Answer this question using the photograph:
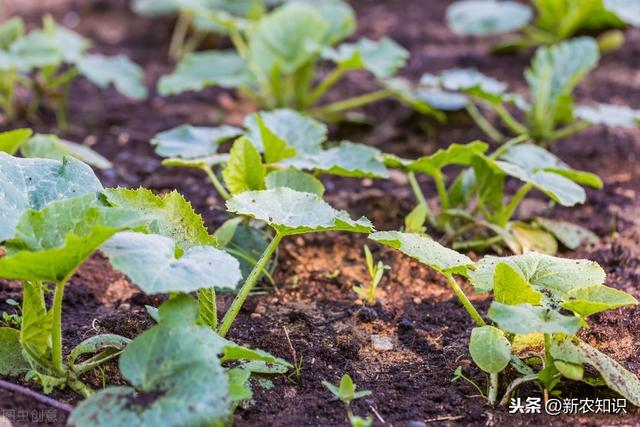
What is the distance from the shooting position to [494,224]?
2361 mm

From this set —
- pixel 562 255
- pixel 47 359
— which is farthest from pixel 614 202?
pixel 47 359

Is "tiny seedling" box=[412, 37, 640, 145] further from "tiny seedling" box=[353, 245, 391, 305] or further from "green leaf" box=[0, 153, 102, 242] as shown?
"green leaf" box=[0, 153, 102, 242]

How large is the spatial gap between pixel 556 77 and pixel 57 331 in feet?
7.00

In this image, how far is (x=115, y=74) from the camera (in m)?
3.16

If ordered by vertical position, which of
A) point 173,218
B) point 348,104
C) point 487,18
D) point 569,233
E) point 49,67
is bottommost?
point 569,233

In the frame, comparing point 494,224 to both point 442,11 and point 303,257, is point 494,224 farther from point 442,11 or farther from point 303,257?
point 442,11

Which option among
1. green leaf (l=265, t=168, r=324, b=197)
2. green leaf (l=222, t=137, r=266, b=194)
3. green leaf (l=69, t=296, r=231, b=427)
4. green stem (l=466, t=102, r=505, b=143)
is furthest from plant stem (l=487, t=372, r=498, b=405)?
green stem (l=466, t=102, r=505, b=143)

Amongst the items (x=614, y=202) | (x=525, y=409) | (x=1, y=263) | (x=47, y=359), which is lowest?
(x=614, y=202)

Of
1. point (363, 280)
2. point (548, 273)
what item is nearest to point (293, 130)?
point (363, 280)

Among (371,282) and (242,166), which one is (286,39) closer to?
(242,166)

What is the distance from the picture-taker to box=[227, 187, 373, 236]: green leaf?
1.70 metres

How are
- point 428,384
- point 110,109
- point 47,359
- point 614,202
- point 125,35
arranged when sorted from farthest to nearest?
point 125,35 → point 110,109 → point 614,202 → point 428,384 → point 47,359

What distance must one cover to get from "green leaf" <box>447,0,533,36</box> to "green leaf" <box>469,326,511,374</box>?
2.24 m

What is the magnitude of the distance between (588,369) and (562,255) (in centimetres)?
70
